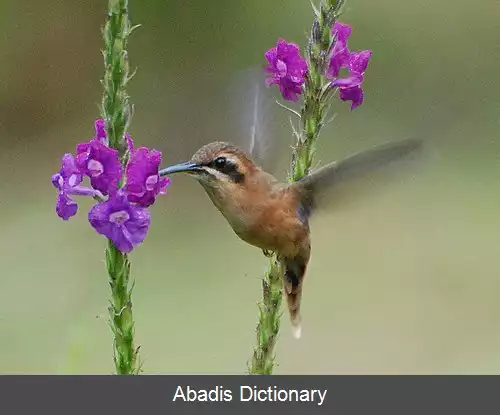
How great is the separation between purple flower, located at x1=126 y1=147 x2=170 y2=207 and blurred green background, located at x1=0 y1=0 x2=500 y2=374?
8.88ft

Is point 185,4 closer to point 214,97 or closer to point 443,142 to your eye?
point 214,97

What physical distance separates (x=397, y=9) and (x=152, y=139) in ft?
7.43

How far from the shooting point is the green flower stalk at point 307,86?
1678 mm

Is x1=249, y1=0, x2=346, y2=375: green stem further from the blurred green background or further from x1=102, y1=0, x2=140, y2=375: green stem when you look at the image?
the blurred green background

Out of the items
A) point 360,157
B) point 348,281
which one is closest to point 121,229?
point 360,157

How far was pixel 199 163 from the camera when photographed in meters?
1.78

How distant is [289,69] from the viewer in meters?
1.81

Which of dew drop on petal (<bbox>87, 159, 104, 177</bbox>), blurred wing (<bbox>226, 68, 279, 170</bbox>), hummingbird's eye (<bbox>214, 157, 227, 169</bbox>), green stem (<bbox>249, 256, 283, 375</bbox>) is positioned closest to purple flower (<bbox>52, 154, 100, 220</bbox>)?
dew drop on petal (<bbox>87, 159, 104, 177</bbox>)

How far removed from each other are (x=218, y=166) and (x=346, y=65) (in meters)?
0.39

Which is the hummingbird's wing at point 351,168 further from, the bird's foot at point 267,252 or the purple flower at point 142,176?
the purple flower at point 142,176

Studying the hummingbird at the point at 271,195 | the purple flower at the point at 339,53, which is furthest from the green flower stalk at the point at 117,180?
the purple flower at the point at 339,53
